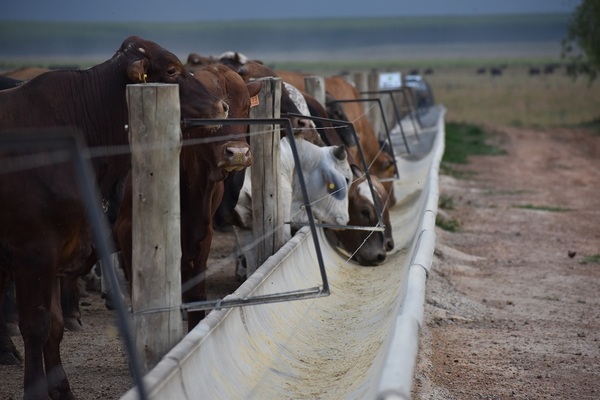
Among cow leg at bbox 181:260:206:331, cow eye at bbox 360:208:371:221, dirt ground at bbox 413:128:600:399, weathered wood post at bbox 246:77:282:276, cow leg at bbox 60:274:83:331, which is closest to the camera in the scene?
dirt ground at bbox 413:128:600:399

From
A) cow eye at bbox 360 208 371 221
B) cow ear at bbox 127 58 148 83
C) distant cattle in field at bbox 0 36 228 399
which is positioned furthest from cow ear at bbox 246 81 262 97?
cow eye at bbox 360 208 371 221

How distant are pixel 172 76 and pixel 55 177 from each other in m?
1.00

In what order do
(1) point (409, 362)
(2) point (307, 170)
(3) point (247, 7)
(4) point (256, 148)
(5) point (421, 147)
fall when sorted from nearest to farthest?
(1) point (409, 362) < (4) point (256, 148) < (2) point (307, 170) < (5) point (421, 147) < (3) point (247, 7)

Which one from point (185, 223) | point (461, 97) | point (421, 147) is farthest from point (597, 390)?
point (461, 97)

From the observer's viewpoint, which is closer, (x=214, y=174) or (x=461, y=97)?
(x=214, y=174)

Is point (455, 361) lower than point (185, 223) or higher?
lower

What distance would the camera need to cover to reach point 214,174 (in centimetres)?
695

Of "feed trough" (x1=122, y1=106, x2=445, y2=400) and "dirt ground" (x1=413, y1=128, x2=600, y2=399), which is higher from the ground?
"feed trough" (x1=122, y1=106, x2=445, y2=400)

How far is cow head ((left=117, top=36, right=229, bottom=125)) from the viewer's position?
631 cm

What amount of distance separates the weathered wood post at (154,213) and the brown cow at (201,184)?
4.35ft

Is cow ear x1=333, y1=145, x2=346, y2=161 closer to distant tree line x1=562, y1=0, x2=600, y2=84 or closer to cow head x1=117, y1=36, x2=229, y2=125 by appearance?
cow head x1=117, y1=36, x2=229, y2=125

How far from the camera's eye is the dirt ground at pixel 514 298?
22.3 ft

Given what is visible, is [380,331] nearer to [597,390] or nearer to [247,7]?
[597,390]

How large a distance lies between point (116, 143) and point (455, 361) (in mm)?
2593
